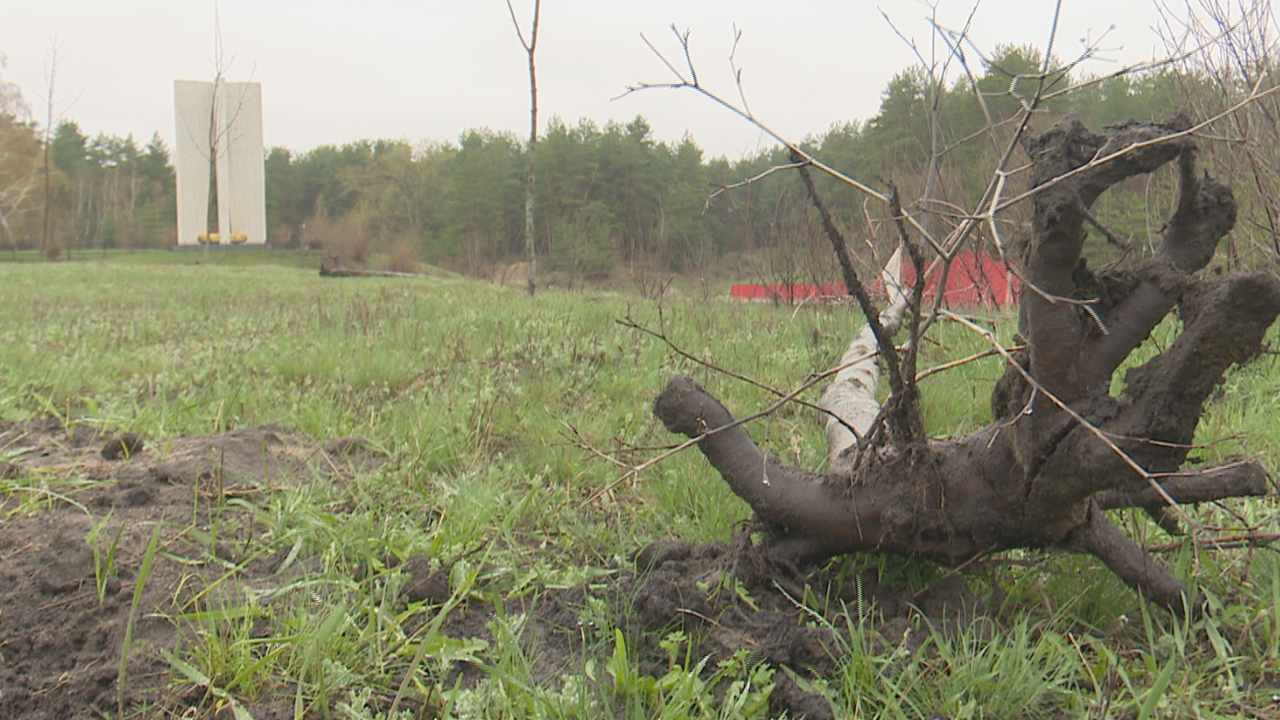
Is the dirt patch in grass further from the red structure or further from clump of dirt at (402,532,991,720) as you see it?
the red structure

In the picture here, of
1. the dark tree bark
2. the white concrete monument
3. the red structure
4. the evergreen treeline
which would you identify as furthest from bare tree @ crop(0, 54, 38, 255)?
the dark tree bark

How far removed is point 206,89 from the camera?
34.1 metres

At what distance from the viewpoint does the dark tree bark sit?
1.46m

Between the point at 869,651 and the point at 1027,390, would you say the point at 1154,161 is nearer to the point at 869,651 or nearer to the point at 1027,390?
the point at 1027,390

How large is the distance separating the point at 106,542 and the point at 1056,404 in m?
2.51

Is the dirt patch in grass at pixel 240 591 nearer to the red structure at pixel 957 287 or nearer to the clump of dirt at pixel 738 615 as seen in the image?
the clump of dirt at pixel 738 615

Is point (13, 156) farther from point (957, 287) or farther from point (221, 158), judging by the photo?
point (957, 287)

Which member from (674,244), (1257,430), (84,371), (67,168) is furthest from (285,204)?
(1257,430)

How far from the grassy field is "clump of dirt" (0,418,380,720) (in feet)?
0.30

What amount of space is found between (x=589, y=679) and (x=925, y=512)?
873 mm

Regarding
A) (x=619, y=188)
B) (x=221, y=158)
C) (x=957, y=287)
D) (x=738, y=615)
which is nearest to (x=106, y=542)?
(x=738, y=615)

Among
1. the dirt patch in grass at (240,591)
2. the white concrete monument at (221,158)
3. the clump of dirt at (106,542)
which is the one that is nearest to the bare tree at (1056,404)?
the dirt patch in grass at (240,591)

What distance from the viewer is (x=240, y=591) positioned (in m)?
2.03

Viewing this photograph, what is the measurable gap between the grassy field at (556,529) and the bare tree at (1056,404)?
19 centimetres
